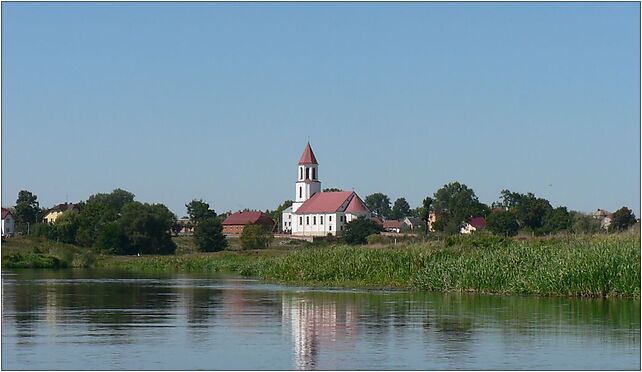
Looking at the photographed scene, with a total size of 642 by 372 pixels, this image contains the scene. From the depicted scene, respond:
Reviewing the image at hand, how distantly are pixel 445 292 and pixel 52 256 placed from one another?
5747cm

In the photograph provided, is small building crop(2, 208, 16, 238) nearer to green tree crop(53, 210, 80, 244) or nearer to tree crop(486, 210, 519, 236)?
green tree crop(53, 210, 80, 244)

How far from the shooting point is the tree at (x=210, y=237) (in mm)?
137125

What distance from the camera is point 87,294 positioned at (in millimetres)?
47438

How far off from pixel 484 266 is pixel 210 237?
3649 inches

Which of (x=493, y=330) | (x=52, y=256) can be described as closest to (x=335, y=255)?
(x=493, y=330)

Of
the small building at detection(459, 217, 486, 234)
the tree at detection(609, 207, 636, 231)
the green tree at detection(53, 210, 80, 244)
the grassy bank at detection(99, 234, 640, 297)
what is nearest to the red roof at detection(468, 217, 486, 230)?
the small building at detection(459, 217, 486, 234)

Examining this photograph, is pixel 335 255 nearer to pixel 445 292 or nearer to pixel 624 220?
pixel 445 292

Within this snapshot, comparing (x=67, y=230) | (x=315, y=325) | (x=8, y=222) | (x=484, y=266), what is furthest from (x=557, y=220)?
(x=315, y=325)

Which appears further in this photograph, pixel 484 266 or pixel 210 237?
pixel 210 237

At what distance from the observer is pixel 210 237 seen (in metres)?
137

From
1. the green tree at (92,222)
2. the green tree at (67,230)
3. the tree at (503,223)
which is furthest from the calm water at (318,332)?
the tree at (503,223)

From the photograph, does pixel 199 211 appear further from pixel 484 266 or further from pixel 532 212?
pixel 484 266

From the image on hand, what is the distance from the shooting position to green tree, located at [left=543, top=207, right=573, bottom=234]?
452 feet

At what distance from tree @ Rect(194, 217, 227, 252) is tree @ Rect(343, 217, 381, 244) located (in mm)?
18658
